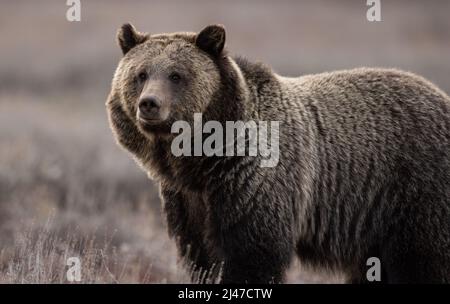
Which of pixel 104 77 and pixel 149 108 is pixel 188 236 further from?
pixel 104 77

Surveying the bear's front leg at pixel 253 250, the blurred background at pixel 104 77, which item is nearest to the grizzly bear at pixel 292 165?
the bear's front leg at pixel 253 250

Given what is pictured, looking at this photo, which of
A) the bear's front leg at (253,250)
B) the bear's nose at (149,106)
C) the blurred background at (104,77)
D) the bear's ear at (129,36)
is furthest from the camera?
the blurred background at (104,77)

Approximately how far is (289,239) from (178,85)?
1564 millimetres

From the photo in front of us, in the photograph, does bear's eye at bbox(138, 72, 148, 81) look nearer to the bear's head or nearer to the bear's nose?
the bear's head

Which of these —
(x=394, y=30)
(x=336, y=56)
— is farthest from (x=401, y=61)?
(x=394, y=30)

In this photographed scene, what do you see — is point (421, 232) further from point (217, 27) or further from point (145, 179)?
point (145, 179)

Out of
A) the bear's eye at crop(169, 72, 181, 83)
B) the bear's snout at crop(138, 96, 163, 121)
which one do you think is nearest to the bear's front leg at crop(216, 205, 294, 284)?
the bear's snout at crop(138, 96, 163, 121)

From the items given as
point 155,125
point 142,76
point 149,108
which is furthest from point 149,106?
point 142,76

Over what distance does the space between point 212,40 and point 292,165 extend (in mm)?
1241

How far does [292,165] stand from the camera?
6.68 m

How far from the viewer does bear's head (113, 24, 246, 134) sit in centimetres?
646

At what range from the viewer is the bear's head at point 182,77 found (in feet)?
21.2

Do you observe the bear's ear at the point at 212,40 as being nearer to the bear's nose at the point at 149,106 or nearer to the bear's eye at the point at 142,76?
the bear's eye at the point at 142,76
